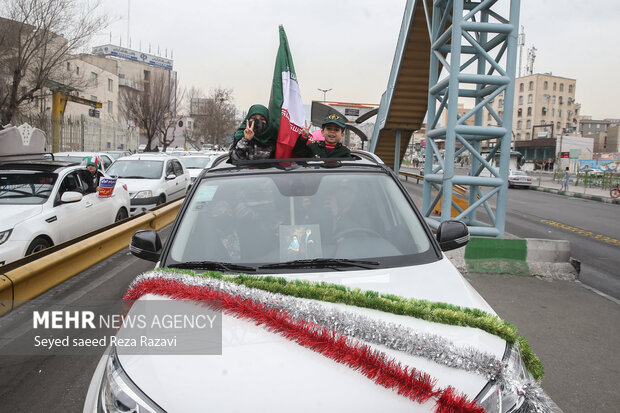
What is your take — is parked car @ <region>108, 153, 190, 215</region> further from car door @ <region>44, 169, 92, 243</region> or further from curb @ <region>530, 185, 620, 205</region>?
curb @ <region>530, 185, 620, 205</region>

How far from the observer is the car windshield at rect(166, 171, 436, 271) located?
8.35 feet

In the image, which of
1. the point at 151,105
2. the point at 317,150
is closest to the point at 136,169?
the point at 317,150

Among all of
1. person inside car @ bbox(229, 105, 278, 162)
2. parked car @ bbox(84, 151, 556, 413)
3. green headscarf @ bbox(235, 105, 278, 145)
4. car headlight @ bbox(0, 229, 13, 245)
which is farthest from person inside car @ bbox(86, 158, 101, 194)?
parked car @ bbox(84, 151, 556, 413)

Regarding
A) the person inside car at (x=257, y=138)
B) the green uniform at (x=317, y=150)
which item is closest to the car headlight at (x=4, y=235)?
the person inside car at (x=257, y=138)

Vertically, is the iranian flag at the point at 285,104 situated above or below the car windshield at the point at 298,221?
above

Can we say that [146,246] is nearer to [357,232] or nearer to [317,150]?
[357,232]

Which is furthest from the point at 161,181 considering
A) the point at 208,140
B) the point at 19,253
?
the point at 208,140

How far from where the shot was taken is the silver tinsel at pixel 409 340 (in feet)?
5.53

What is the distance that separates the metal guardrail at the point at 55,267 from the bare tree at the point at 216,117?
173 ft

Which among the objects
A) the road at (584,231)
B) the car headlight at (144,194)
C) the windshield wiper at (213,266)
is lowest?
the road at (584,231)

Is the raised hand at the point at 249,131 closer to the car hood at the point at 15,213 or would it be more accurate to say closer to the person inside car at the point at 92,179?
the car hood at the point at 15,213

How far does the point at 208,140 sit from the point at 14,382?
5997 centimetres

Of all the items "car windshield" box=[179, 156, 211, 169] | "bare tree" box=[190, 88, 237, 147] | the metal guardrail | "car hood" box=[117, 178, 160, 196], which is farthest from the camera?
"bare tree" box=[190, 88, 237, 147]

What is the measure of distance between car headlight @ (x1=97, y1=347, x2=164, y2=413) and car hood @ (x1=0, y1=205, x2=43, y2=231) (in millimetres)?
4682
